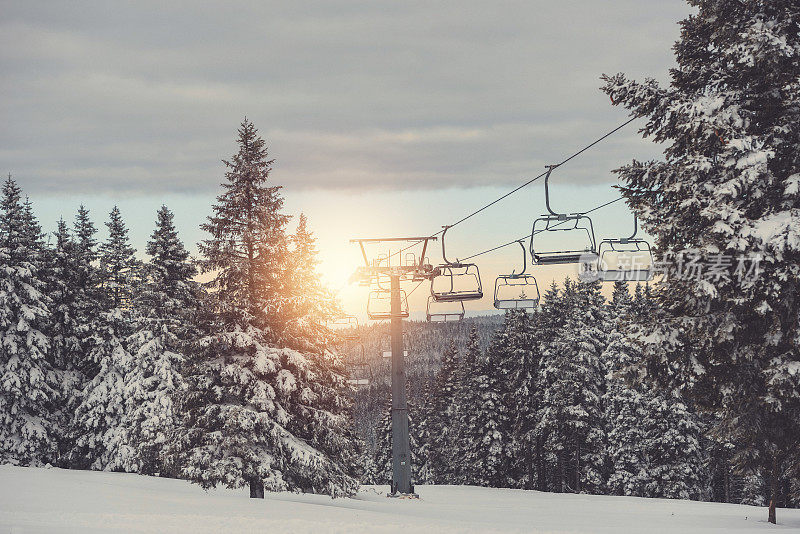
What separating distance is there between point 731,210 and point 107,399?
3325 cm

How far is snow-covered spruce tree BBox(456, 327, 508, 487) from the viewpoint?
180 ft

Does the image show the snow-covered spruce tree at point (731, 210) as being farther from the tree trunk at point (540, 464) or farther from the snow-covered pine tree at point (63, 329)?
the tree trunk at point (540, 464)

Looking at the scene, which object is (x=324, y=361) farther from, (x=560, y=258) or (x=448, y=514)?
(x=560, y=258)

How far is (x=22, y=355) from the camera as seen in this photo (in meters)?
38.1

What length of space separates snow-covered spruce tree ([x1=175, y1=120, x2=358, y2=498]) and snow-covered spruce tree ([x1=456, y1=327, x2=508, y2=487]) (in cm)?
3036

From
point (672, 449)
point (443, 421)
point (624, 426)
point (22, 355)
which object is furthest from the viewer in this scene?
point (443, 421)

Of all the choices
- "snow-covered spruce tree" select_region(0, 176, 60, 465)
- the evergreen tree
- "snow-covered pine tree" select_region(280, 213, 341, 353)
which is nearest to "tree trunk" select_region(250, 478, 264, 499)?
"snow-covered pine tree" select_region(280, 213, 341, 353)

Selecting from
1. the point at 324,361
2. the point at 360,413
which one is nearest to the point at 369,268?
the point at 324,361

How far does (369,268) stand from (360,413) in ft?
538

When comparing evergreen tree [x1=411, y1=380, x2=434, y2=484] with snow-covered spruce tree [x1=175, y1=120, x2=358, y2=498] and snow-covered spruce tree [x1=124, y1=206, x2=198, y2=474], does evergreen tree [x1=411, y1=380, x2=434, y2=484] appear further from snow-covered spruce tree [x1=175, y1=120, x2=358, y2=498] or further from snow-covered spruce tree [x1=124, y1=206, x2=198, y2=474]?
snow-covered spruce tree [x1=175, y1=120, x2=358, y2=498]

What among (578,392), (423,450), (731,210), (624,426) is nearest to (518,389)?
(578,392)

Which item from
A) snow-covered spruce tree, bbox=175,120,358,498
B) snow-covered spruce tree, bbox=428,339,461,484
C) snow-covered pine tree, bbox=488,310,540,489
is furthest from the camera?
snow-covered spruce tree, bbox=428,339,461,484

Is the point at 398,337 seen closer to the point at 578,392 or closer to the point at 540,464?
the point at 578,392

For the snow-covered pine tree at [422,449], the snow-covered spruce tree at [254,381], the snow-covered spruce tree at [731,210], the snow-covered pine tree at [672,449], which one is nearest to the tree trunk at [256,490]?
the snow-covered spruce tree at [254,381]
